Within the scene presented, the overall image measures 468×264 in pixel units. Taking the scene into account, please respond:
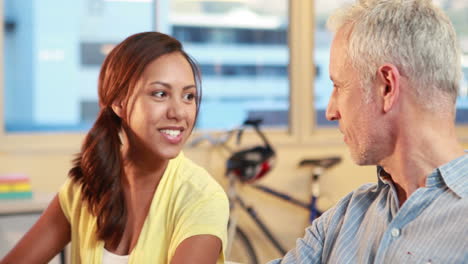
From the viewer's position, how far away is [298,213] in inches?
173

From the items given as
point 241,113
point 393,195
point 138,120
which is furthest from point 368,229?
point 241,113

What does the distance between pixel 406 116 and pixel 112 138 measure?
86 cm

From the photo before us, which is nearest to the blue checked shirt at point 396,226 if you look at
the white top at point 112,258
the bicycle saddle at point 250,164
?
the white top at point 112,258

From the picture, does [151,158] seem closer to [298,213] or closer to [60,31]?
[60,31]

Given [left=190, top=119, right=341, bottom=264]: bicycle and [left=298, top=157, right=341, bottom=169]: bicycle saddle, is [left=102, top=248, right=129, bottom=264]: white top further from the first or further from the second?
[left=298, top=157, right=341, bottom=169]: bicycle saddle

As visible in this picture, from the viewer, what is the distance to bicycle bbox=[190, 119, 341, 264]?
3912mm

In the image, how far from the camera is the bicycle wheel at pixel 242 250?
4078mm

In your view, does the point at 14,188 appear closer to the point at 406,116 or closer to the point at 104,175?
the point at 104,175

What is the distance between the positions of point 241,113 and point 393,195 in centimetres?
315

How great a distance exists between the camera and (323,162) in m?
4.25

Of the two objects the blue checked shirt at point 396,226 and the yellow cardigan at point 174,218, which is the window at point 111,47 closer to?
the yellow cardigan at point 174,218

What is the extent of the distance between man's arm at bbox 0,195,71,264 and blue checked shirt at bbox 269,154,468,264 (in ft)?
2.23

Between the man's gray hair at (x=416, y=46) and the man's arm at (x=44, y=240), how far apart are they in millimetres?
988

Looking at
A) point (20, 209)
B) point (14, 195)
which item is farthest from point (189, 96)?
point (14, 195)
